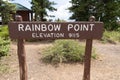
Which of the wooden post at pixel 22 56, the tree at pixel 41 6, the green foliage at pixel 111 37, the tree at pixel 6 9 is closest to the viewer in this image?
the wooden post at pixel 22 56

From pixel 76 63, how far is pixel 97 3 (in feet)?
31.4

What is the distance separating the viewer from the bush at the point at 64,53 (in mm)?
8719

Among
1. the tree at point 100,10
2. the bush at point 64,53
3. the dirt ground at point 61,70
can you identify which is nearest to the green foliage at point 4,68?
the dirt ground at point 61,70

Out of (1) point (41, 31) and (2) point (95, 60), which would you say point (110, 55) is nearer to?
(2) point (95, 60)

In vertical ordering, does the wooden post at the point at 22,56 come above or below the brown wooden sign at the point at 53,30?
below

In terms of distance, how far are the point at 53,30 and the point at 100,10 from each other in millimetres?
12271

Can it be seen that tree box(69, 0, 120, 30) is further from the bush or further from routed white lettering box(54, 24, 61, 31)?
routed white lettering box(54, 24, 61, 31)

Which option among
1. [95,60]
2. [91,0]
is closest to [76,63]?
[95,60]

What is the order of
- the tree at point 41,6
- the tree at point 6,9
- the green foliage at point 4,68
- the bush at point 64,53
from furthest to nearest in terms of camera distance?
the tree at point 41,6 < the tree at point 6,9 < the bush at point 64,53 < the green foliage at point 4,68

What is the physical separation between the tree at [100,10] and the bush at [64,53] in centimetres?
858

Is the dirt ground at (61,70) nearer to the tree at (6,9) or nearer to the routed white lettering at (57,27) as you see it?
the routed white lettering at (57,27)

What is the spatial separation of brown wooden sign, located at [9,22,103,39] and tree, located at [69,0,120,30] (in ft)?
38.9

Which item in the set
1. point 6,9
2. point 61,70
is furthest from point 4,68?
point 6,9

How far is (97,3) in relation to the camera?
1762cm
